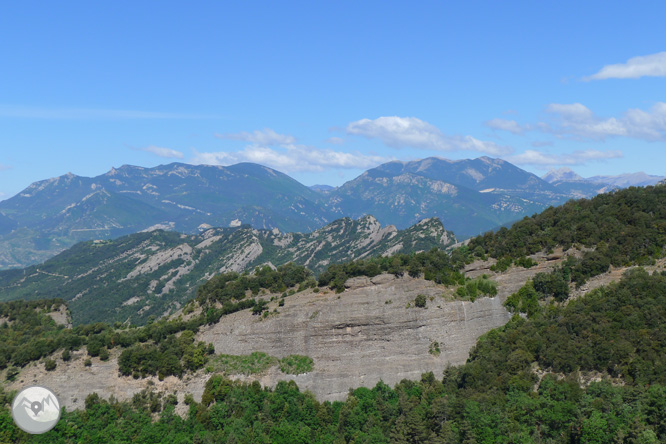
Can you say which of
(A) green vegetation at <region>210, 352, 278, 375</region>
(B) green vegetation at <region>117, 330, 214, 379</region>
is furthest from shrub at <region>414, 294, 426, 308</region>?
(B) green vegetation at <region>117, 330, 214, 379</region>

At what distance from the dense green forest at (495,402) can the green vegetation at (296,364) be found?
3.50 m

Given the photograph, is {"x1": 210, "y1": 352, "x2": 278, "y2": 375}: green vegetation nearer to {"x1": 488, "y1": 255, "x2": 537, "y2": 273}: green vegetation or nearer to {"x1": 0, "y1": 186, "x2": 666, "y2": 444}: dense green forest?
{"x1": 0, "y1": 186, "x2": 666, "y2": 444}: dense green forest

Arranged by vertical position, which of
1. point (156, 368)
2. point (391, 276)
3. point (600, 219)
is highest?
point (600, 219)

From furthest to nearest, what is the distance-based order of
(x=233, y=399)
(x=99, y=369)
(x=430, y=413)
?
(x=99, y=369) < (x=233, y=399) < (x=430, y=413)

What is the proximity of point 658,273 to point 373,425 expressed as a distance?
4618cm

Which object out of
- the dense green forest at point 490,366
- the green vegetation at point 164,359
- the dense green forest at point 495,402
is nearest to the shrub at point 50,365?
the dense green forest at point 490,366

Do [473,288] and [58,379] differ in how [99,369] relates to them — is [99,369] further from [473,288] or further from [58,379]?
[473,288]

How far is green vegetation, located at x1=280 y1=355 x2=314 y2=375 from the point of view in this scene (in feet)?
261

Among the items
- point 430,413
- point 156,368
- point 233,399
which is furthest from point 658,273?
point 156,368

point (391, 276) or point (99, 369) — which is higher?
point (391, 276)

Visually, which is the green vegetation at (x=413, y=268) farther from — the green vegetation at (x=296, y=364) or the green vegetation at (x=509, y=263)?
the green vegetation at (x=296, y=364)

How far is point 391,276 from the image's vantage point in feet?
289

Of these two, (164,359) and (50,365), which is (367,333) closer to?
(164,359)

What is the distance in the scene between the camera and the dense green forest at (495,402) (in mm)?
57469
